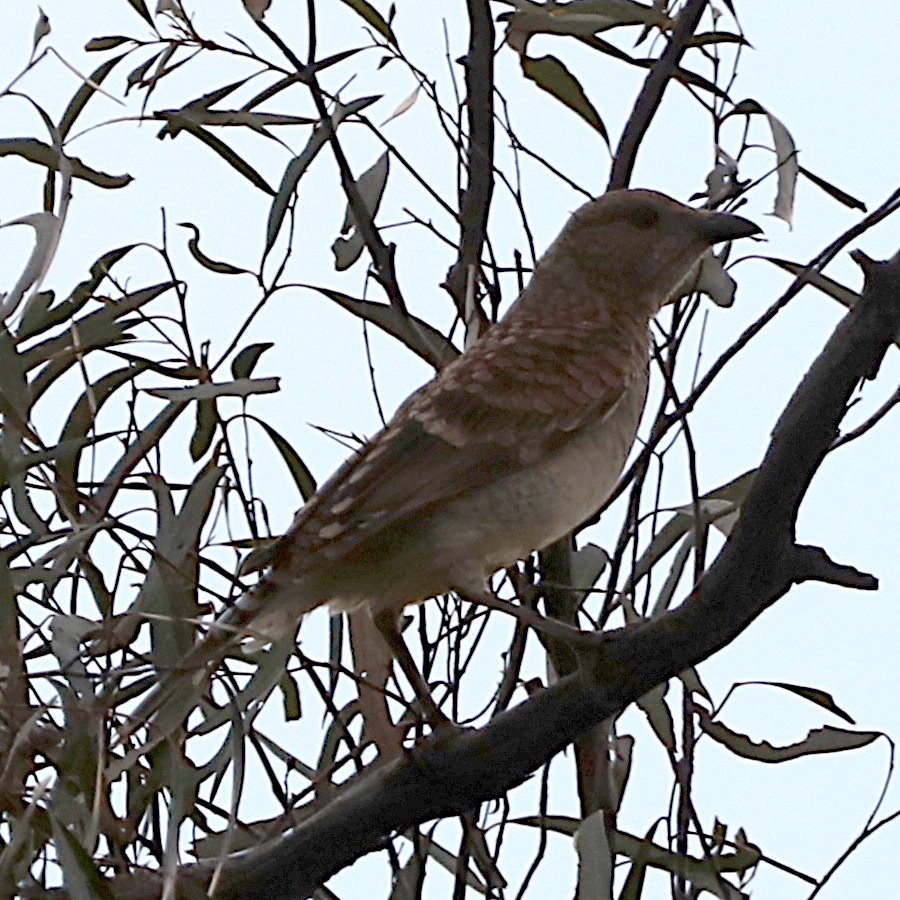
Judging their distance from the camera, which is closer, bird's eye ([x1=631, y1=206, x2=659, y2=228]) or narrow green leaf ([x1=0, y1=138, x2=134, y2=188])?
narrow green leaf ([x1=0, y1=138, x2=134, y2=188])

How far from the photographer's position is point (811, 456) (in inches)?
59.2

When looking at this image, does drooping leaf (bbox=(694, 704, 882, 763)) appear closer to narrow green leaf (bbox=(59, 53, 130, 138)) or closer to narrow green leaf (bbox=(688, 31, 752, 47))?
narrow green leaf (bbox=(688, 31, 752, 47))

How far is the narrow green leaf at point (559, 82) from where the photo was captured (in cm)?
215

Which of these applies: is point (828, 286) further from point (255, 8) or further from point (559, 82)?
point (255, 8)

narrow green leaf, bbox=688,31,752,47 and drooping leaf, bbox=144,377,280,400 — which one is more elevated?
narrow green leaf, bbox=688,31,752,47

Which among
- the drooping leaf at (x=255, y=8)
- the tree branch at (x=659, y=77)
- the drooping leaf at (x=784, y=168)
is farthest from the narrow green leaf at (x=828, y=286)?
the drooping leaf at (x=255, y=8)

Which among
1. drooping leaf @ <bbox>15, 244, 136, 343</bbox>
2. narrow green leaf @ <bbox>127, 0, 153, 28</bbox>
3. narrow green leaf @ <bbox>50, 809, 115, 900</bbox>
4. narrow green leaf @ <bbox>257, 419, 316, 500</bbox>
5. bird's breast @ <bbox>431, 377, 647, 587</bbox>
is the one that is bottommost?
narrow green leaf @ <bbox>50, 809, 115, 900</bbox>

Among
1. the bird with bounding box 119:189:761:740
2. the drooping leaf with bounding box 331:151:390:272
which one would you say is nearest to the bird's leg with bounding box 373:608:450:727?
the bird with bounding box 119:189:761:740

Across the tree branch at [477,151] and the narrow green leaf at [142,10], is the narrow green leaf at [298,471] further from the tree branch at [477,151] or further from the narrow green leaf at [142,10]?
the narrow green leaf at [142,10]

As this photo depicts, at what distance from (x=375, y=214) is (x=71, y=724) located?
725mm

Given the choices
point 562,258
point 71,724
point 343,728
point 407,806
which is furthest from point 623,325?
point 71,724

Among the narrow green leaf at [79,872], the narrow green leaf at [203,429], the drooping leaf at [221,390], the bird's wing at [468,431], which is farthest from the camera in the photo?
the narrow green leaf at [203,429]

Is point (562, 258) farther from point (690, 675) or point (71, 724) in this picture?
point (71, 724)

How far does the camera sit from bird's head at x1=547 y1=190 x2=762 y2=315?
7.97 ft
